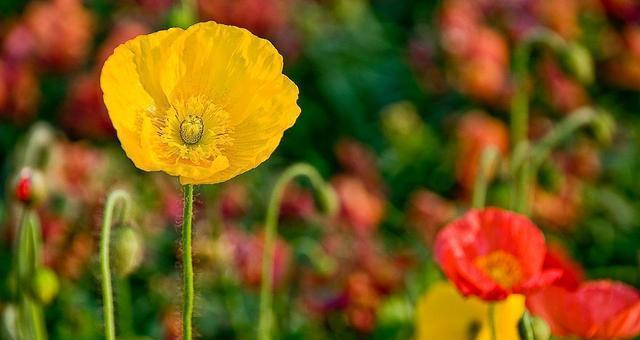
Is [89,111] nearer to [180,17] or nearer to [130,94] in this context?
[180,17]

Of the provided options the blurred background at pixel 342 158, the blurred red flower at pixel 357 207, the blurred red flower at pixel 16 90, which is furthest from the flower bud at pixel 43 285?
the blurred red flower at pixel 16 90

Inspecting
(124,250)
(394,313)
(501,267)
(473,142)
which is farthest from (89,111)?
(501,267)

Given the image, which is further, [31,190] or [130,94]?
[31,190]

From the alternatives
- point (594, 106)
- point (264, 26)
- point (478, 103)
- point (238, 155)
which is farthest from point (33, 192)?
point (594, 106)

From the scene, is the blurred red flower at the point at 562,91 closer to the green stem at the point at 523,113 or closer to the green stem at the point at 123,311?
the green stem at the point at 523,113

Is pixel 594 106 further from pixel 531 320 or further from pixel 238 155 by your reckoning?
pixel 238 155
